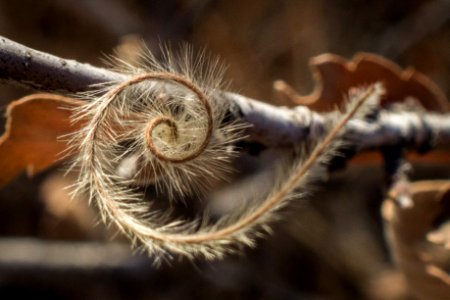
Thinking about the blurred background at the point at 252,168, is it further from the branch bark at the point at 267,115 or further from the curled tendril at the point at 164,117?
the curled tendril at the point at 164,117

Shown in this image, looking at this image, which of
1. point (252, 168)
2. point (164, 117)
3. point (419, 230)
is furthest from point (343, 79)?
point (252, 168)

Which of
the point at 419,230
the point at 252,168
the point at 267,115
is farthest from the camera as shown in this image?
the point at 252,168

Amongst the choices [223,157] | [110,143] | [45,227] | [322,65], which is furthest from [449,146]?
[45,227]

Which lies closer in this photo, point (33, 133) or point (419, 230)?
point (33, 133)

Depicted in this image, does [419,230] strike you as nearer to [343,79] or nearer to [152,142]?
[343,79]

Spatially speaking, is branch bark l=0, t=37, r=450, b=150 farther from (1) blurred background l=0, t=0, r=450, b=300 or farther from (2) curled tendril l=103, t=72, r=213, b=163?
(1) blurred background l=0, t=0, r=450, b=300

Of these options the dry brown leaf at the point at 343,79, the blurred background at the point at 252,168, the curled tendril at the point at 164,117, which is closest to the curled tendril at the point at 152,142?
the curled tendril at the point at 164,117
